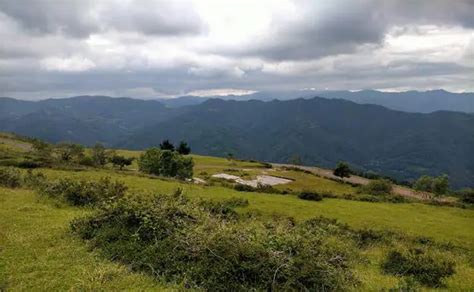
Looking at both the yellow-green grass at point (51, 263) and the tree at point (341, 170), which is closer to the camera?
the yellow-green grass at point (51, 263)

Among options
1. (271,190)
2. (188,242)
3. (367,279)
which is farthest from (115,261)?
(271,190)

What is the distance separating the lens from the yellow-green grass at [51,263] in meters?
10.3

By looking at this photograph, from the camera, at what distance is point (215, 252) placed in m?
11.1

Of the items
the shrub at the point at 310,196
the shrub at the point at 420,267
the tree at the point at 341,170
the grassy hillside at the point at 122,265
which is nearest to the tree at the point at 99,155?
the grassy hillside at the point at 122,265

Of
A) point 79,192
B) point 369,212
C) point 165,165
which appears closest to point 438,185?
point 165,165

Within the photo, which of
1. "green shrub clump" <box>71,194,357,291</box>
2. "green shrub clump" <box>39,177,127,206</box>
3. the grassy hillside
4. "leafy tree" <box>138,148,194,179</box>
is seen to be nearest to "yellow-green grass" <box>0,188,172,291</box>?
the grassy hillside

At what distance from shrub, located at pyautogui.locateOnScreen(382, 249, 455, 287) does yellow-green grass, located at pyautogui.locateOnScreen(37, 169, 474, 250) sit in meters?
12.2

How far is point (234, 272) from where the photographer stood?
10703 mm

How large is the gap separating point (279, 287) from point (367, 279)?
4.80m

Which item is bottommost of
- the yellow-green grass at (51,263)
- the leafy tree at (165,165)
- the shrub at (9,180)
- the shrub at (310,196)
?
the leafy tree at (165,165)

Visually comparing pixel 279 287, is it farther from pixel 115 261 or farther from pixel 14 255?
pixel 14 255

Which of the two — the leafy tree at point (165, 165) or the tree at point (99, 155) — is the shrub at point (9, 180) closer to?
the leafy tree at point (165, 165)

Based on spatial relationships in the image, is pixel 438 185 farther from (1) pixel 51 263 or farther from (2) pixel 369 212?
(1) pixel 51 263

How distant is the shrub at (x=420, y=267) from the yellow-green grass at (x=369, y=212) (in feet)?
40.0
